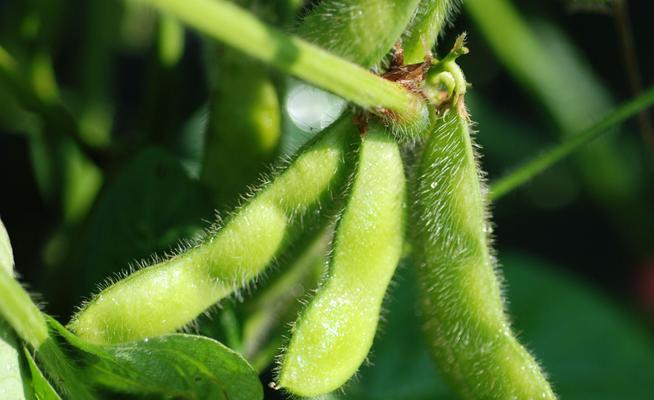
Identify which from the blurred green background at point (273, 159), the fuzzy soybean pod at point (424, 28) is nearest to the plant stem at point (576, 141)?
the blurred green background at point (273, 159)

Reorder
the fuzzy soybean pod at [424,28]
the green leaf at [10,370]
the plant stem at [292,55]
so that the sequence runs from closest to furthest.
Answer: the plant stem at [292,55]
the green leaf at [10,370]
the fuzzy soybean pod at [424,28]

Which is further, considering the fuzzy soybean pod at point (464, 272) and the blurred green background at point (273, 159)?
the blurred green background at point (273, 159)

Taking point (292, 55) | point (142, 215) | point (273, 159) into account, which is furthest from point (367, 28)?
point (142, 215)

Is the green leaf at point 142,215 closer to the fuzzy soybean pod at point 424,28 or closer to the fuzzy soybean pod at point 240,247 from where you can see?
the fuzzy soybean pod at point 240,247

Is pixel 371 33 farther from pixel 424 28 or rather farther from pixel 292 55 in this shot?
pixel 292 55

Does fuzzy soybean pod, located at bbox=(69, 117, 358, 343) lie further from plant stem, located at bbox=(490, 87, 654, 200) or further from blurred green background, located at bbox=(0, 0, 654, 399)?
plant stem, located at bbox=(490, 87, 654, 200)

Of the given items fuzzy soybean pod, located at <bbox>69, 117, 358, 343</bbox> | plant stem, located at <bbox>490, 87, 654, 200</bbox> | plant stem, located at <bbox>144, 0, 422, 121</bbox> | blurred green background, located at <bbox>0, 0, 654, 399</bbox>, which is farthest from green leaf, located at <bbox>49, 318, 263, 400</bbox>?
plant stem, located at <bbox>490, 87, 654, 200</bbox>

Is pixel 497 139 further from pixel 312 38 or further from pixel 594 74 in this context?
pixel 312 38
